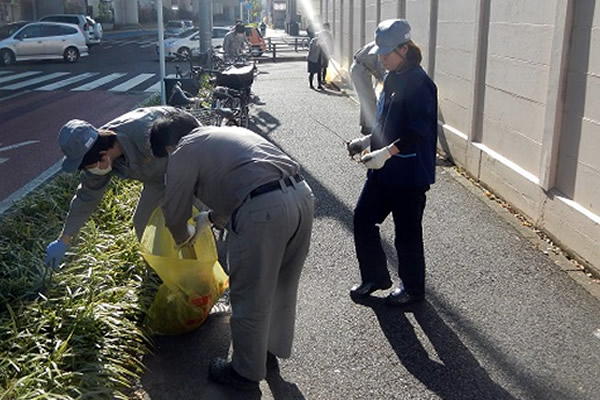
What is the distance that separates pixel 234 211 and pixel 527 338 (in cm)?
214

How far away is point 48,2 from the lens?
45.8m

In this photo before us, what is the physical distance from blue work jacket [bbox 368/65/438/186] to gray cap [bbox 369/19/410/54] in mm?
184

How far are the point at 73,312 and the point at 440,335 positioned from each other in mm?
2198

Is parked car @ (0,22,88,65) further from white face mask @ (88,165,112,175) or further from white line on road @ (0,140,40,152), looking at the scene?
white face mask @ (88,165,112,175)

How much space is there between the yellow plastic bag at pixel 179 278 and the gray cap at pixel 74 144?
706 mm

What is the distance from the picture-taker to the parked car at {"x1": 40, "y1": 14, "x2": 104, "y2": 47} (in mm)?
32812

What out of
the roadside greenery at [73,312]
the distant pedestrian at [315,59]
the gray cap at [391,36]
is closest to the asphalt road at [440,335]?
the roadside greenery at [73,312]

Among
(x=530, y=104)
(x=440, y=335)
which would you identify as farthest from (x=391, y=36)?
(x=530, y=104)

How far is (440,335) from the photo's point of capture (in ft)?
14.7

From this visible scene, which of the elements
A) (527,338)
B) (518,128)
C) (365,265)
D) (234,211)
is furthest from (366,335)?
(518,128)

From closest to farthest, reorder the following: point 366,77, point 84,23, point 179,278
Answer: point 179,278
point 366,77
point 84,23

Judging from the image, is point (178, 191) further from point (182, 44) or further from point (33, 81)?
point (182, 44)

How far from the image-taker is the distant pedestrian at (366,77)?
9602 mm

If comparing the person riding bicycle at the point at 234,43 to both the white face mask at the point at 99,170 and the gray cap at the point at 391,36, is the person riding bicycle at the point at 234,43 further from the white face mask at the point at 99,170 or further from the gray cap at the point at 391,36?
the white face mask at the point at 99,170
